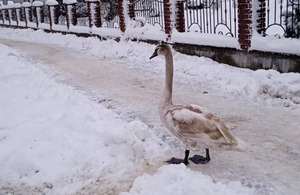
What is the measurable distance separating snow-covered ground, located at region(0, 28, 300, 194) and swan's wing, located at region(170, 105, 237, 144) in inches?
16.7

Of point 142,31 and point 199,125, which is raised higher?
point 142,31

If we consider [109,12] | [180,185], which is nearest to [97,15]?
[109,12]

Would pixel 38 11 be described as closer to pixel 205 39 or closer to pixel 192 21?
pixel 192 21

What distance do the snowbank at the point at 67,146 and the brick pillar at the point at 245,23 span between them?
4097 millimetres

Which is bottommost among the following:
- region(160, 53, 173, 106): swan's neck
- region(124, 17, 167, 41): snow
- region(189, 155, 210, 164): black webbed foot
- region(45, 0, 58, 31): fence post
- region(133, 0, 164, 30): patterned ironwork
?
region(189, 155, 210, 164): black webbed foot

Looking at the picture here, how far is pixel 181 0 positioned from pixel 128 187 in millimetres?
8423

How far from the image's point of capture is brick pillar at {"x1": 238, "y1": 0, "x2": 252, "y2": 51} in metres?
8.27

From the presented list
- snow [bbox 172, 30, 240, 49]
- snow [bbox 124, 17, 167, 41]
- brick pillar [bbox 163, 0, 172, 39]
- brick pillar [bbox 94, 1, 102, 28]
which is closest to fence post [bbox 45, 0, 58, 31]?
brick pillar [bbox 94, 1, 102, 28]

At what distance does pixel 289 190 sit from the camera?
11.4ft

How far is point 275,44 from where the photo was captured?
7.61 metres

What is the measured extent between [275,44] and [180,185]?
17.4ft

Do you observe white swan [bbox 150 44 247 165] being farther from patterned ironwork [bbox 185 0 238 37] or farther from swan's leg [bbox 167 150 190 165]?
patterned ironwork [bbox 185 0 238 37]

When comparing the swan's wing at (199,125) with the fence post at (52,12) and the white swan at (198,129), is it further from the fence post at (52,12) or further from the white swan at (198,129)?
the fence post at (52,12)

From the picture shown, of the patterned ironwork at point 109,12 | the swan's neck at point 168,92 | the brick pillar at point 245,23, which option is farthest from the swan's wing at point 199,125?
the patterned ironwork at point 109,12
